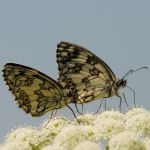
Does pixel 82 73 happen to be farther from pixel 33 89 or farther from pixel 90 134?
pixel 90 134

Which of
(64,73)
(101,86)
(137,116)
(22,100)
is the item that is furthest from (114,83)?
(137,116)

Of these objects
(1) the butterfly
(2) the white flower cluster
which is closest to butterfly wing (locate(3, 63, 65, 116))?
(1) the butterfly

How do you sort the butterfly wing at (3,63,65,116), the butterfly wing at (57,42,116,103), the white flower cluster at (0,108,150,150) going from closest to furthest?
the white flower cluster at (0,108,150,150) < the butterfly wing at (3,63,65,116) < the butterfly wing at (57,42,116,103)

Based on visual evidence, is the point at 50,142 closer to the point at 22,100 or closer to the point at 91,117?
the point at 91,117

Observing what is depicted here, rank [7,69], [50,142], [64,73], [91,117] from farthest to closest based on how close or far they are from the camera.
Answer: [64,73]
[7,69]
[91,117]
[50,142]

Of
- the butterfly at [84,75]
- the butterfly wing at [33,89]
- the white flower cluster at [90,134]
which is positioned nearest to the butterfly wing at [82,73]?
the butterfly at [84,75]

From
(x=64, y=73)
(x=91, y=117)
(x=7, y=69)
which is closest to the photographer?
(x=91, y=117)

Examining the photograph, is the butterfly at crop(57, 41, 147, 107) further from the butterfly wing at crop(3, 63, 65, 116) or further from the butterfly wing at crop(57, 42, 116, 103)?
the butterfly wing at crop(3, 63, 65, 116)

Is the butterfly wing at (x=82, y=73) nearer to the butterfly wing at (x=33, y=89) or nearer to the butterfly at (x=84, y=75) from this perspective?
the butterfly at (x=84, y=75)
